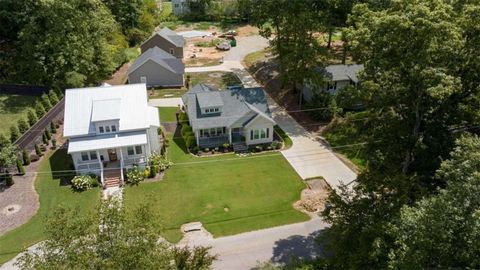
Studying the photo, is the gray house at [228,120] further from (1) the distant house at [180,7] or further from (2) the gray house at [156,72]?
(1) the distant house at [180,7]

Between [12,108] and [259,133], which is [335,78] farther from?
[12,108]

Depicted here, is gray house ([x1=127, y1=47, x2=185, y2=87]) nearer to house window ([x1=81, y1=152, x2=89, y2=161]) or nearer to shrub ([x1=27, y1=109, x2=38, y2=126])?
shrub ([x1=27, y1=109, x2=38, y2=126])

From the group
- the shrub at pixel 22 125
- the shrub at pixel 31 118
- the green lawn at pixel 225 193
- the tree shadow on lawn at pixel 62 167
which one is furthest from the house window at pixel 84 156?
the shrub at pixel 31 118

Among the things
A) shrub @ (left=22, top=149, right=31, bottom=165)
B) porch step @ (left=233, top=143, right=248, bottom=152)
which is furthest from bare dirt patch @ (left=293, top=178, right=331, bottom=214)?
shrub @ (left=22, top=149, right=31, bottom=165)

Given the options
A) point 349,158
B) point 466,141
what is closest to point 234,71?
point 349,158

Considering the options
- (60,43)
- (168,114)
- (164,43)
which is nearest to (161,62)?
(164,43)

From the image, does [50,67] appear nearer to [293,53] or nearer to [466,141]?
[293,53]

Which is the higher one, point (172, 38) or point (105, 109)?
point (172, 38)
